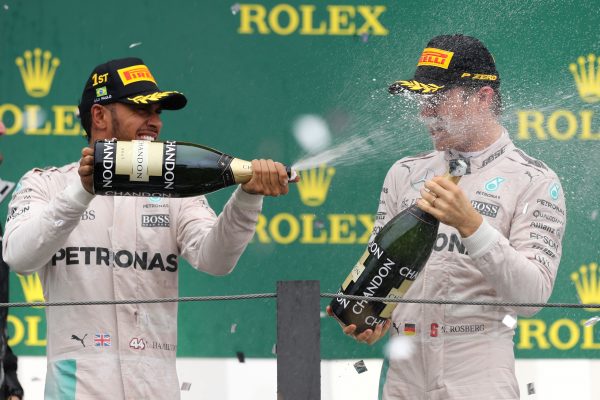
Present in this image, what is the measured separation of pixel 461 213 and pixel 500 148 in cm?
38

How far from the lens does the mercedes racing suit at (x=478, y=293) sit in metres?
2.99

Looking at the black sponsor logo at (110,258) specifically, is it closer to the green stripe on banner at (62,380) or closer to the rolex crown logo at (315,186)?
the green stripe on banner at (62,380)

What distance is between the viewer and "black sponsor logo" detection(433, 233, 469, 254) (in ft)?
10.1

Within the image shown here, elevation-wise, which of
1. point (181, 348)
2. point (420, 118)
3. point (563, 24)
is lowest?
point (181, 348)

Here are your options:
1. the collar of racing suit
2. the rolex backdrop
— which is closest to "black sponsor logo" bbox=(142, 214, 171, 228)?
the collar of racing suit

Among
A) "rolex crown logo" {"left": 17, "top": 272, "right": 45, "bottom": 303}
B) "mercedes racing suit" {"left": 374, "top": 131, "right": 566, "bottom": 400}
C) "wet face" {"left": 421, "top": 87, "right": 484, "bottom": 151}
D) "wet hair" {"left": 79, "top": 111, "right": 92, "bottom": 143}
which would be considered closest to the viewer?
"mercedes racing suit" {"left": 374, "top": 131, "right": 566, "bottom": 400}

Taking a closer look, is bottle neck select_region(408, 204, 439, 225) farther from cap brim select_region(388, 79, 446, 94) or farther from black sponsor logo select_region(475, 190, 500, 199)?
cap brim select_region(388, 79, 446, 94)

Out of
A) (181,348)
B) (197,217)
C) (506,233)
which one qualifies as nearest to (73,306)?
(197,217)

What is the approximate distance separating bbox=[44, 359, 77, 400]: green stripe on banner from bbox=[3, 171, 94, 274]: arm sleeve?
0.73 feet

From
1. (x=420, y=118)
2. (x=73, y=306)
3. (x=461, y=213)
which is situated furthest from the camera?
(x=420, y=118)

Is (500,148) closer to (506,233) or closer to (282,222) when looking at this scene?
(506,233)

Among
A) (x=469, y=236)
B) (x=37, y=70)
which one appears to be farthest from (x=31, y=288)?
(x=469, y=236)

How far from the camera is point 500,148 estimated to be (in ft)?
10.4

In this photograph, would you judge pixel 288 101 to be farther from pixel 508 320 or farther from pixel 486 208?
pixel 508 320
